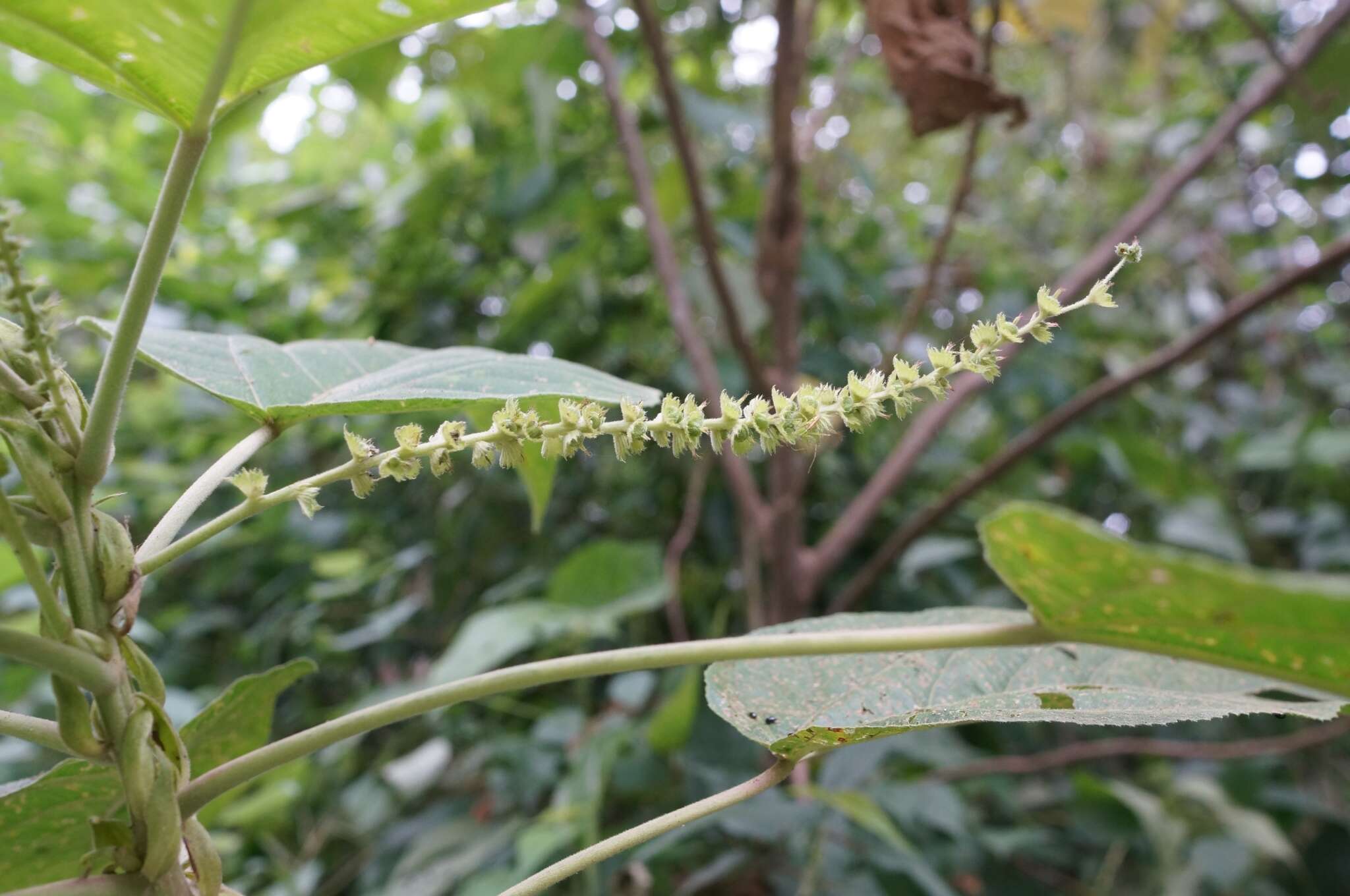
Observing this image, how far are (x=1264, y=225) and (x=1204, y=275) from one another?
0.54 feet

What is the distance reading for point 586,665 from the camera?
33 cm

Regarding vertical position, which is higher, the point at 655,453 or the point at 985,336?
the point at 985,336

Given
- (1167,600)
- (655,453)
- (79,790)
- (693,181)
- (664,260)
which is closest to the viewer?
(1167,600)

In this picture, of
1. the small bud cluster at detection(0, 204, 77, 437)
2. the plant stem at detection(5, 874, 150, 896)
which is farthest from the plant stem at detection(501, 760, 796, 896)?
the small bud cluster at detection(0, 204, 77, 437)

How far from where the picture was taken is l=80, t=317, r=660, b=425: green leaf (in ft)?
1.22

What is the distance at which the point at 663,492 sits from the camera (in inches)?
61.9

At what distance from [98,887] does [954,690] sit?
361 mm

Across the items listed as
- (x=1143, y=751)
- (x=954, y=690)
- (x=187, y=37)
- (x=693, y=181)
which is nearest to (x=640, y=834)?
(x=954, y=690)

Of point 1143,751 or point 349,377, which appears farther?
point 1143,751

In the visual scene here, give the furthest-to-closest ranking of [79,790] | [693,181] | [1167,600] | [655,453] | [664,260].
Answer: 1. [655,453]
2. [664,260]
3. [693,181]
4. [79,790]
5. [1167,600]

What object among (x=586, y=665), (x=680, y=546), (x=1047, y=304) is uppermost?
(x=1047, y=304)

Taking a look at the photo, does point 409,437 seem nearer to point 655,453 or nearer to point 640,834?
point 640,834

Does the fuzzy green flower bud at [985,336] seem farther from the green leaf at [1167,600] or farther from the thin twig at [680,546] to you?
the thin twig at [680,546]

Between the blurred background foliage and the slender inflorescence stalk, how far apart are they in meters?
0.66
